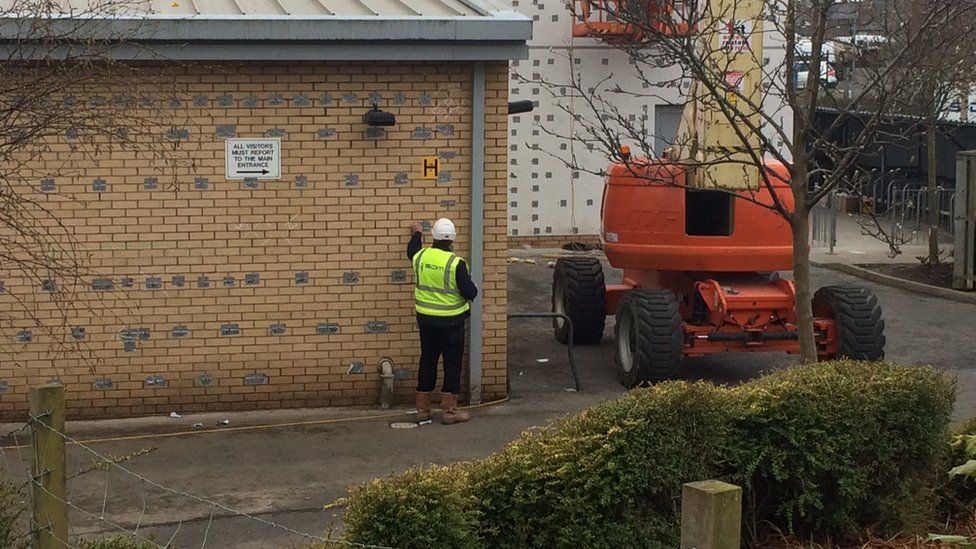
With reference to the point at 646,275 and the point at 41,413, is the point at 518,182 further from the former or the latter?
the point at 41,413

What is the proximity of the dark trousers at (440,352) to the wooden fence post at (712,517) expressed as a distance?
6.68m

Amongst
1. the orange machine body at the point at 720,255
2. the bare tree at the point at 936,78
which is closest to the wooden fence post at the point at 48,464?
the bare tree at the point at 936,78

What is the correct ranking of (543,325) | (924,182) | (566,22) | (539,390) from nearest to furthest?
1. (539,390)
2. (543,325)
3. (566,22)
4. (924,182)

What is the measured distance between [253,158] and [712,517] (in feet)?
25.3

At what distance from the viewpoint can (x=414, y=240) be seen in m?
11.3

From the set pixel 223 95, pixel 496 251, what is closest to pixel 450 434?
pixel 496 251

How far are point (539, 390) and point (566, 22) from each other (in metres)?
11.9

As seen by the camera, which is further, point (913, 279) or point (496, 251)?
point (913, 279)

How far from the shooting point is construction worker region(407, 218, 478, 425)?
35.3 ft

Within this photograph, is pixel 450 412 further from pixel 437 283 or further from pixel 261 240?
pixel 261 240

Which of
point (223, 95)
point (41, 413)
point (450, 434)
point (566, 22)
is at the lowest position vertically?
point (450, 434)

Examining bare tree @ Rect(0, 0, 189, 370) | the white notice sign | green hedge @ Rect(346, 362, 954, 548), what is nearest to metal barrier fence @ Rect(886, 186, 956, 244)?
the white notice sign

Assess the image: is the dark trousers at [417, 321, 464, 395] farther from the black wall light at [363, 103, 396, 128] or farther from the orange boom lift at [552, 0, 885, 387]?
the orange boom lift at [552, 0, 885, 387]

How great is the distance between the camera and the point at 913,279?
19.7 m
